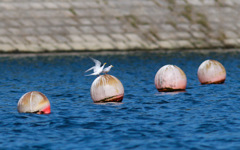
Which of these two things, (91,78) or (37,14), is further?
(37,14)

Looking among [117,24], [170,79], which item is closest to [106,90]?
[170,79]

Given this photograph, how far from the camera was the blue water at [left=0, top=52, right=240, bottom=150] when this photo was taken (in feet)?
52.8

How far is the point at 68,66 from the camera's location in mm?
44750

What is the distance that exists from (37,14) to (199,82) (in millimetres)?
27250

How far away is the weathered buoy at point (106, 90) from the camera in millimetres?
22984

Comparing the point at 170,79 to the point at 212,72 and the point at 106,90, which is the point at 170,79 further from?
the point at 106,90

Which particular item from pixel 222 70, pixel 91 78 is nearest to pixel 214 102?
pixel 222 70

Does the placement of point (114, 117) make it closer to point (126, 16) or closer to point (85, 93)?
point (85, 93)

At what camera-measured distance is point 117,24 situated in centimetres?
5562

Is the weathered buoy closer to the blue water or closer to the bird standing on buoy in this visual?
the bird standing on buoy

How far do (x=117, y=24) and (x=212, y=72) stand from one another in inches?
1062

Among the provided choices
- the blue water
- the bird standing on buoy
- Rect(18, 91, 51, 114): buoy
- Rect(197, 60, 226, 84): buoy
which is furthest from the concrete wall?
Rect(18, 91, 51, 114): buoy

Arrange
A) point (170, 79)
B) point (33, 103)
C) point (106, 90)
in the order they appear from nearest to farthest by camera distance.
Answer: point (33, 103) → point (106, 90) → point (170, 79)

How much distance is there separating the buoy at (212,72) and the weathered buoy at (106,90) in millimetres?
7639
